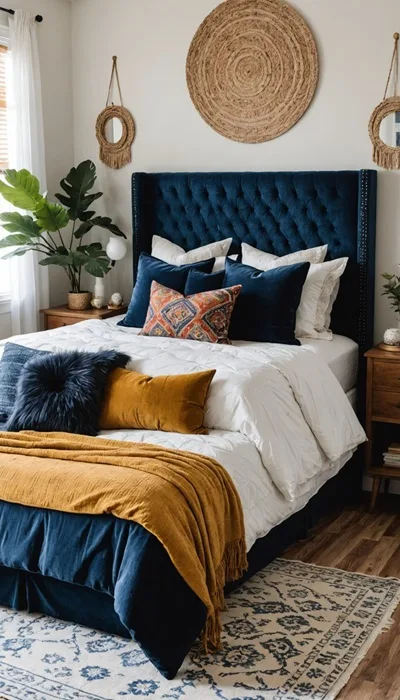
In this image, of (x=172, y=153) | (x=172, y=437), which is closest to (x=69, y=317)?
(x=172, y=153)

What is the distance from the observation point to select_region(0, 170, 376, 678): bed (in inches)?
109

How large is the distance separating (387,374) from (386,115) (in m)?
1.34

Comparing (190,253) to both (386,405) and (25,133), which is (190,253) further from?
(386,405)

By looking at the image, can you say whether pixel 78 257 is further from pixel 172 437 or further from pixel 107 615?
pixel 107 615

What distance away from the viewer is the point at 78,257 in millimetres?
5082

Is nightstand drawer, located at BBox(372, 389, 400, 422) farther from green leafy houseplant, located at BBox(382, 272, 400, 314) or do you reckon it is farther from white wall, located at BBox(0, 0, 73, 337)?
white wall, located at BBox(0, 0, 73, 337)

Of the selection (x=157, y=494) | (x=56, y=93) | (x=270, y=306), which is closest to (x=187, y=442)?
(x=157, y=494)

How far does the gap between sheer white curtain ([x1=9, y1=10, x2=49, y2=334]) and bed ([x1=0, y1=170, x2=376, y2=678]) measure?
63cm

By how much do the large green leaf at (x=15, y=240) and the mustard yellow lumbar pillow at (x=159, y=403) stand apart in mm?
1712

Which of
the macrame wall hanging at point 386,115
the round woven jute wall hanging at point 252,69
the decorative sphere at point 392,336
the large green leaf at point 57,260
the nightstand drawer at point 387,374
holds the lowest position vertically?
the nightstand drawer at point 387,374

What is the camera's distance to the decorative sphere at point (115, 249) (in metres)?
5.22

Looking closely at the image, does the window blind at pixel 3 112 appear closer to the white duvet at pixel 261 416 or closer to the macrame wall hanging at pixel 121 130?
the macrame wall hanging at pixel 121 130

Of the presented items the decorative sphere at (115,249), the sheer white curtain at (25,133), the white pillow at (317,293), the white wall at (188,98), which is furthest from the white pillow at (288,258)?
the sheer white curtain at (25,133)

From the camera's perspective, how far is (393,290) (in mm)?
4387
